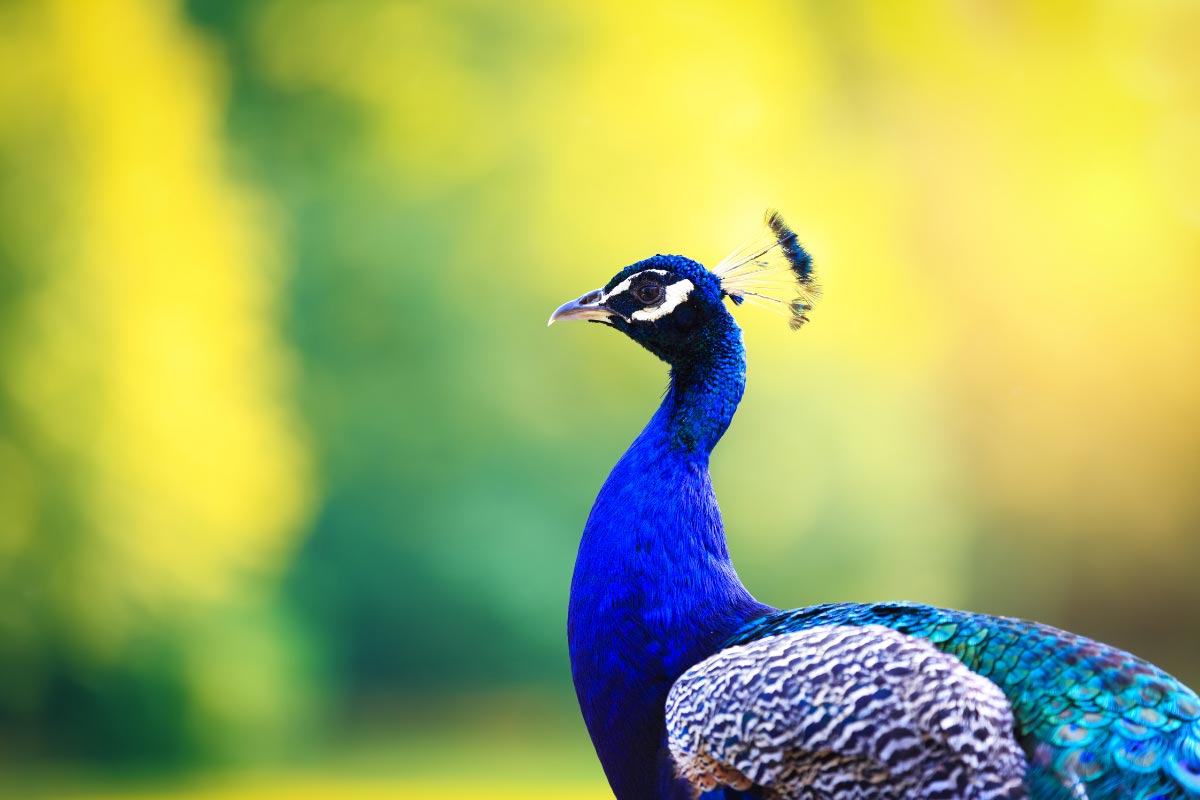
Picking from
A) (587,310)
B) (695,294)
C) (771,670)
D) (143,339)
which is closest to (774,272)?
(695,294)

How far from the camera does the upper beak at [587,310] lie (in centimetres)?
185

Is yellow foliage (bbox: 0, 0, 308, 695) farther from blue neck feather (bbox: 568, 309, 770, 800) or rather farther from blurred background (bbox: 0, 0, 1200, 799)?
blue neck feather (bbox: 568, 309, 770, 800)

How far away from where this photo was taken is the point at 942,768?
1403 millimetres

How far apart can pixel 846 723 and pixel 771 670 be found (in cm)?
11

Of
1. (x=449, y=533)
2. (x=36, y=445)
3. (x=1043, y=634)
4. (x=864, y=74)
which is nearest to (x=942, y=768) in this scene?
(x=1043, y=634)

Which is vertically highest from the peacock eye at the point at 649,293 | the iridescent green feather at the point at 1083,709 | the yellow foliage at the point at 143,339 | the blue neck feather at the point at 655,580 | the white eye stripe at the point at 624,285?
the yellow foliage at the point at 143,339

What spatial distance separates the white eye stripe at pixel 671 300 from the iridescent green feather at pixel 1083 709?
1.78ft

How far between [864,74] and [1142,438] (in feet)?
5.25

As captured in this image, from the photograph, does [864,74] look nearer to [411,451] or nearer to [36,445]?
[411,451]

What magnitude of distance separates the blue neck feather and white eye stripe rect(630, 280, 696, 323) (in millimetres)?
59

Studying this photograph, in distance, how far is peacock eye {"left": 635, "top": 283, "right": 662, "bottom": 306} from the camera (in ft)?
5.96

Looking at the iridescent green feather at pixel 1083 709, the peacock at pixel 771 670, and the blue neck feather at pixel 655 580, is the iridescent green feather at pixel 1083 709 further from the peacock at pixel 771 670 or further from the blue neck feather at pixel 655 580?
the blue neck feather at pixel 655 580

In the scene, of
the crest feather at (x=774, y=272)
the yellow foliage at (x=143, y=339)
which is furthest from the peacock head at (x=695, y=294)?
the yellow foliage at (x=143, y=339)

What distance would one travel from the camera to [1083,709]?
4.58ft
